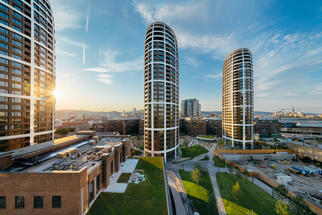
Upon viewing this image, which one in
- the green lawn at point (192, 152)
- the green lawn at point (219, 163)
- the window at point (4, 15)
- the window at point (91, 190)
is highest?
the window at point (4, 15)

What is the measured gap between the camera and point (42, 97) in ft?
129

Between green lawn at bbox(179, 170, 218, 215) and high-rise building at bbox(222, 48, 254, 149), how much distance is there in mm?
44391

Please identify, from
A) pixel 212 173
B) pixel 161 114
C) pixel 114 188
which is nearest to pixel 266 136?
pixel 212 173

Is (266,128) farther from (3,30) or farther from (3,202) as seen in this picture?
(3,30)

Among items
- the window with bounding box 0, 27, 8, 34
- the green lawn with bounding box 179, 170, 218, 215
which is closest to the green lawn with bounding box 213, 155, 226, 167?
the green lawn with bounding box 179, 170, 218, 215

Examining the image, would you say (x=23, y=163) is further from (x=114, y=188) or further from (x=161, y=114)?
(x=161, y=114)

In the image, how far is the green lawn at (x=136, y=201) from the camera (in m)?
17.7

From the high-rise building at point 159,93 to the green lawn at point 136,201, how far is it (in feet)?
93.7

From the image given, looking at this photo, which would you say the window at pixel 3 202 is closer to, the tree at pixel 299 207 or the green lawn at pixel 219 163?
the tree at pixel 299 207

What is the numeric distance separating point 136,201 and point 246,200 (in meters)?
28.6

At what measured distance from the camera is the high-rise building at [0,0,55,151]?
30578mm

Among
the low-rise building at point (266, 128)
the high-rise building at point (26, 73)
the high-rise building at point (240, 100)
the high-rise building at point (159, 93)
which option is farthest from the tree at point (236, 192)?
the low-rise building at point (266, 128)

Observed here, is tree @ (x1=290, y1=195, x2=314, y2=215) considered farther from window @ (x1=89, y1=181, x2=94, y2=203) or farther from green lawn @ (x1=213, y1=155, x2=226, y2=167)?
window @ (x1=89, y1=181, x2=94, y2=203)

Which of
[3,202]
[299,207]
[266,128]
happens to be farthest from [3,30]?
[266,128]
